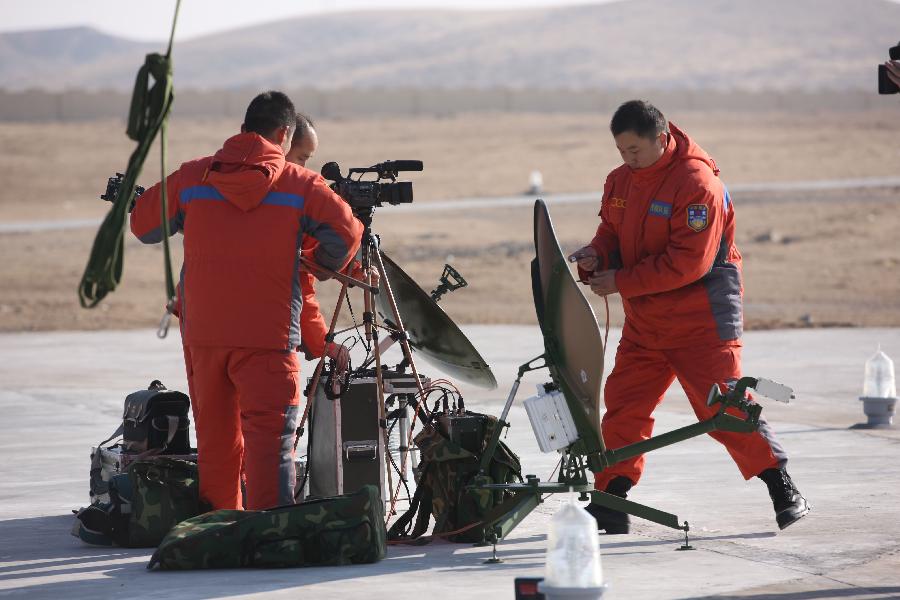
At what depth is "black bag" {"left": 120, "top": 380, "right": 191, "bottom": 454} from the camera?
7.91m

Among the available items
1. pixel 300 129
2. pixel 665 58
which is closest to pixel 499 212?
pixel 300 129

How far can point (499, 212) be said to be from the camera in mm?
36969

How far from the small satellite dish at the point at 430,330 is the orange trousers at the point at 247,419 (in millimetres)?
910

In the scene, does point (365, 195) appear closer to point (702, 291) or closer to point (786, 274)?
point (702, 291)

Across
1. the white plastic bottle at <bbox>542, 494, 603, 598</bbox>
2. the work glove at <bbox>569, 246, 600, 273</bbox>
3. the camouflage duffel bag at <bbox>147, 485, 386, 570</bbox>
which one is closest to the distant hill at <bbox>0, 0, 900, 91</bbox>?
the work glove at <bbox>569, 246, 600, 273</bbox>

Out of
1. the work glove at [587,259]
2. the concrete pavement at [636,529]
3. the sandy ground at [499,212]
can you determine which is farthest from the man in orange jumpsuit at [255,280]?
the sandy ground at [499,212]

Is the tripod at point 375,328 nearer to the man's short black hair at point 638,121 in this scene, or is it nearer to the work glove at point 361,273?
the work glove at point 361,273

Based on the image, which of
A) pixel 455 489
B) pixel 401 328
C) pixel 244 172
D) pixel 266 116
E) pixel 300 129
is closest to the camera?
pixel 244 172

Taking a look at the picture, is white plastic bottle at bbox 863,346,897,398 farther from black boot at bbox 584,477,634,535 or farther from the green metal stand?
the green metal stand

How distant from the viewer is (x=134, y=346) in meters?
16.7

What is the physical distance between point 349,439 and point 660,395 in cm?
152

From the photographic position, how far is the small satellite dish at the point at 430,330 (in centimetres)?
771

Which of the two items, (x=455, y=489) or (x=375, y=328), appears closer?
(x=455, y=489)

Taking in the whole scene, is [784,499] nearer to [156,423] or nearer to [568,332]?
[568,332]
